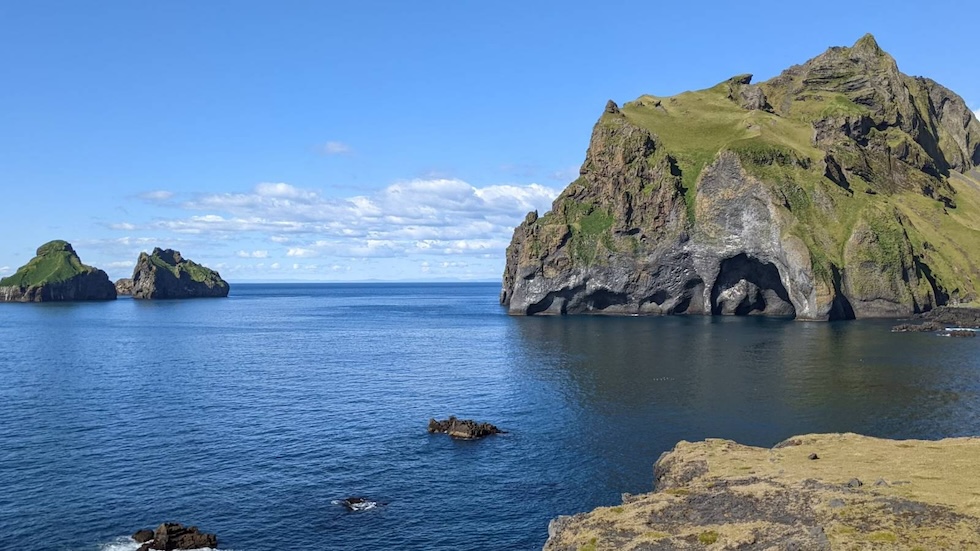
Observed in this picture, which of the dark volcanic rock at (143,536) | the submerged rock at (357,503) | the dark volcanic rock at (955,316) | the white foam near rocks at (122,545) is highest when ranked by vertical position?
the dark volcanic rock at (955,316)

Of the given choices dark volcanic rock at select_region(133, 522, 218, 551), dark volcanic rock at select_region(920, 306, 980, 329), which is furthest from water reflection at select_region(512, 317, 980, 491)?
dark volcanic rock at select_region(133, 522, 218, 551)

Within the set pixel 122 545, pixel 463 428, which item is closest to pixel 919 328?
pixel 463 428

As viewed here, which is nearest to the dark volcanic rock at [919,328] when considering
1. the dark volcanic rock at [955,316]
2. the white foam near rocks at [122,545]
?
the dark volcanic rock at [955,316]

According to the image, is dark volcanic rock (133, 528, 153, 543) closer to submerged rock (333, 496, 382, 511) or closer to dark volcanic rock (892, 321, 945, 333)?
submerged rock (333, 496, 382, 511)

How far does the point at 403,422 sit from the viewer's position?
84.8 m

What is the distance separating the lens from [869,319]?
7382 inches

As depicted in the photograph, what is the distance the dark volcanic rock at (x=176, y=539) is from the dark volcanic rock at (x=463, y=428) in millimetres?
31265

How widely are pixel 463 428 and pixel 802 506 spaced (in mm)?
→ 41869

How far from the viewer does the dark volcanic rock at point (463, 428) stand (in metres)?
76.5

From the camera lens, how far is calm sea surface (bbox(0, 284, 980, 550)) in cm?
5475

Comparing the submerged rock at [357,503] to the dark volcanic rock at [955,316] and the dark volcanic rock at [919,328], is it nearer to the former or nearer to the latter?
the dark volcanic rock at [919,328]

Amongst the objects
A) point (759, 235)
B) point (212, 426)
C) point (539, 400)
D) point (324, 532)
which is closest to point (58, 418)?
point (212, 426)

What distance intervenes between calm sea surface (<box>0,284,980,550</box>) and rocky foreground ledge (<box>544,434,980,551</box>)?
9.91 metres

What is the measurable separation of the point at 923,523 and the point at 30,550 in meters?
55.9
